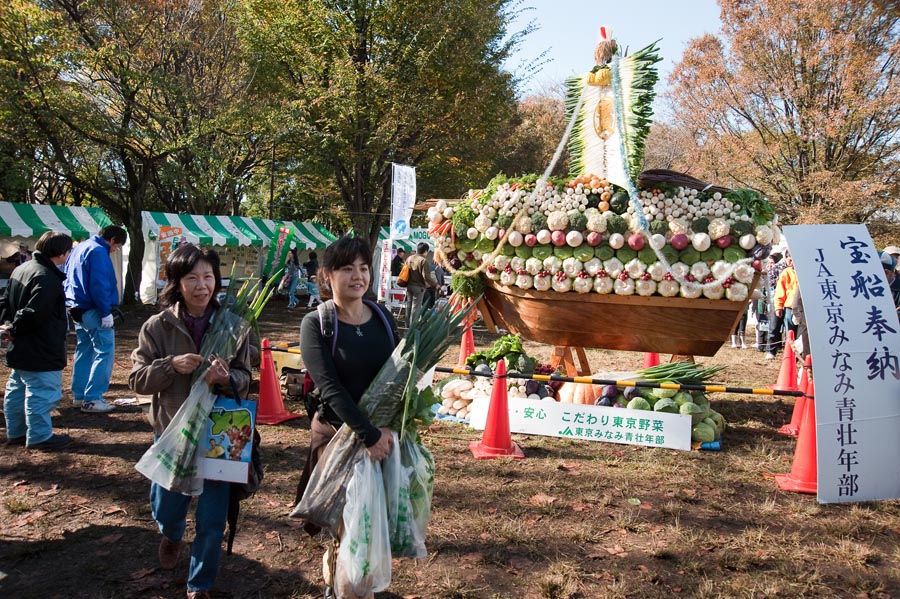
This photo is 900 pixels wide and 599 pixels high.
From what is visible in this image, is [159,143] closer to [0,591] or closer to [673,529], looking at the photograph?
[0,591]

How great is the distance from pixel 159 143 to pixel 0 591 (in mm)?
14775

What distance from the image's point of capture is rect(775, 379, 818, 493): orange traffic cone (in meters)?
4.85

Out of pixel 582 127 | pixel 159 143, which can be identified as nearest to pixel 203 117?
pixel 159 143

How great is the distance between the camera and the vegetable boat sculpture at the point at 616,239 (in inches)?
221

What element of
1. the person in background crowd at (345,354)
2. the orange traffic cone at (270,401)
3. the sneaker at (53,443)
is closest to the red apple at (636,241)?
the person in background crowd at (345,354)

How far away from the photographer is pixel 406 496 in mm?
2707

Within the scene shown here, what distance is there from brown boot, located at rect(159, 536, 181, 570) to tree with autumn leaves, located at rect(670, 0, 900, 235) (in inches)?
815

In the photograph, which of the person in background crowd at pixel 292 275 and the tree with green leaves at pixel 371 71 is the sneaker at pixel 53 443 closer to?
the tree with green leaves at pixel 371 71

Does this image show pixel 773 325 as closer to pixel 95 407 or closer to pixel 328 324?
pixel 95 407

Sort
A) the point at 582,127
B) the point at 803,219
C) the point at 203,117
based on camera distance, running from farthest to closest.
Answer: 1. the point at 803,219
2. the point at 203,117
3. the point at 582,127

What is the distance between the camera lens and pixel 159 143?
16.0m

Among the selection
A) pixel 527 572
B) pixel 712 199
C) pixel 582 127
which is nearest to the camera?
pixel 527 572

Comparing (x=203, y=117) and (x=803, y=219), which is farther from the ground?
(x=203, y=117)

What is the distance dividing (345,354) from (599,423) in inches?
147
